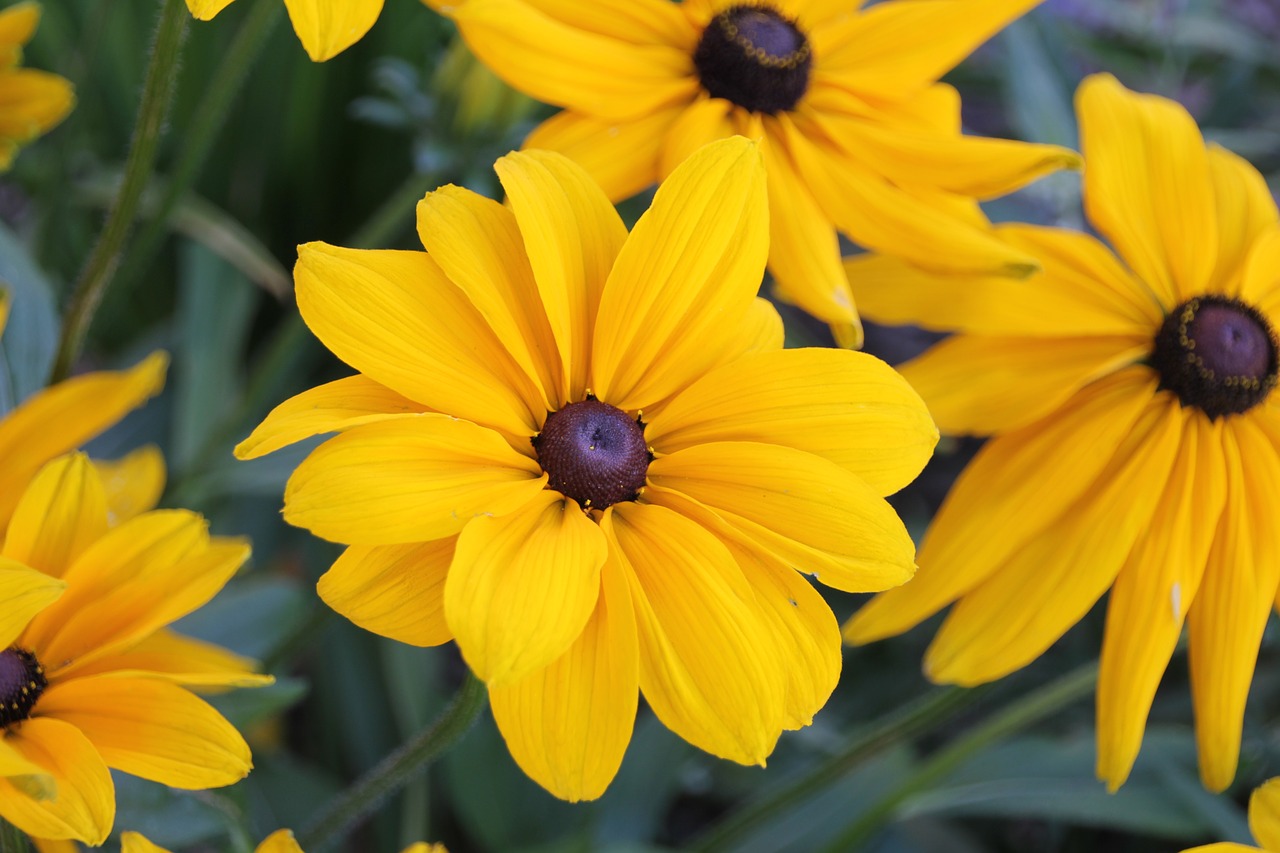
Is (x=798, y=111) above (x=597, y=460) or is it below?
above

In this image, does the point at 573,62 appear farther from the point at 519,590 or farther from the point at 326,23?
the point at 519,590

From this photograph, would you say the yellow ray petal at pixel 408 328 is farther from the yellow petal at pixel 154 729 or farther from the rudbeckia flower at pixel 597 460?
the yellow petal at pixel 154 729

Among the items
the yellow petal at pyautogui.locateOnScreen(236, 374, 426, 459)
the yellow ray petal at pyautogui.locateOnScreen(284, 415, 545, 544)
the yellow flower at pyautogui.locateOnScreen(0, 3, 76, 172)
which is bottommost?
the yellow ray petal at pyautogui.locateOnScreen(284, 415, 545, 544)

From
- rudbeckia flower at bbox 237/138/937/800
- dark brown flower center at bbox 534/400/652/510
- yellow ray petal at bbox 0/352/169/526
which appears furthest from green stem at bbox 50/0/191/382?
dark brown flower center at bbox 534/400/652/510

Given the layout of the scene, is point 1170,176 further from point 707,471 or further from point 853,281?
point 707,471

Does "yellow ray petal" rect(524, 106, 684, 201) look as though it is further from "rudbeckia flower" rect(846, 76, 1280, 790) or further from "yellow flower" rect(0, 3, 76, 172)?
"yellow flower" rect(0, 3, 76, 172)

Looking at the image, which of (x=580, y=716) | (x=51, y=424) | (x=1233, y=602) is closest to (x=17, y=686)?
(x=51, y=424)

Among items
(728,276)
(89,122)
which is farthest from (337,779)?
(728,276)
